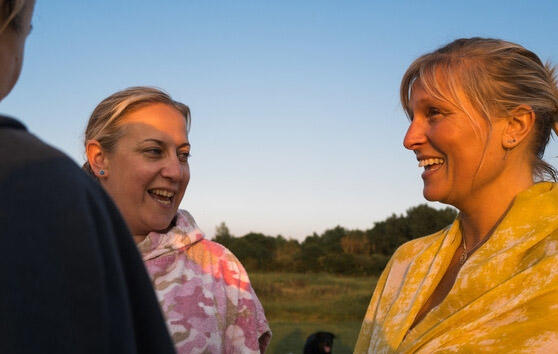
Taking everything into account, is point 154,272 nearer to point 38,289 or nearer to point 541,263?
point 541,263

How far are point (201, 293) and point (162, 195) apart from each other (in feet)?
1.83

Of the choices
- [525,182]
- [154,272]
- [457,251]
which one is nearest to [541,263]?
[525,182]

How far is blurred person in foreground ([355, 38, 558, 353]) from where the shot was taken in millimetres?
2330

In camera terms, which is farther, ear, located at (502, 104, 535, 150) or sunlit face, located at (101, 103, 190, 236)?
sunlit face, located at (101, 103, 190, 236)

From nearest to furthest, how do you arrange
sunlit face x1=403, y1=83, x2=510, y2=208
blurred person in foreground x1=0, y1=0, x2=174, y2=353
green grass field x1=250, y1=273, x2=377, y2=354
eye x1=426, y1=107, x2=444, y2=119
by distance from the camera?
blurred person in foreground x1=0, y1=0, x2=174, y2=353 < sunlit face x1=403, y1=83, x2=510, y2=208 < eye x1=426, y1=107, x2=444, y2=119 < green grass field x1=250, y1=273, x2=377, y2=354

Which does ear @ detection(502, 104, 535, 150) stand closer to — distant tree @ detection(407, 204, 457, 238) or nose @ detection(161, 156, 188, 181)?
nose @ detection(161, 156, 188, 181)

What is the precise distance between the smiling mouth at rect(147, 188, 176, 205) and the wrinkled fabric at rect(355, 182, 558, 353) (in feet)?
4.23

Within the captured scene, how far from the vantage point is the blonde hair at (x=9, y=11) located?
2.79 feet

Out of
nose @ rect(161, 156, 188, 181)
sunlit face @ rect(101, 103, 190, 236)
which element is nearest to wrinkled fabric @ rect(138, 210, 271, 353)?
sunlit face @ rect(101, 103, 190, 236)

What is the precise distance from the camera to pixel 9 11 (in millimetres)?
860

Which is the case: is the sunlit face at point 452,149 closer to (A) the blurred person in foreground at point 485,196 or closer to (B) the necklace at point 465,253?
(A) the blurred person in foreground at point 485,196

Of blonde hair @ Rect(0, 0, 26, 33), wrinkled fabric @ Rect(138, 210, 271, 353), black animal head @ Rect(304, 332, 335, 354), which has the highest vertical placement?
blonde hair @ Rect(0, 0, 26, 33)

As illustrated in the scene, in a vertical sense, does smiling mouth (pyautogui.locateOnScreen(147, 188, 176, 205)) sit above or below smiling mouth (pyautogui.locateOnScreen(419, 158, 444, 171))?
below

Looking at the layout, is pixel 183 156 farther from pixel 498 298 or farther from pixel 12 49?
pixel 12 49
